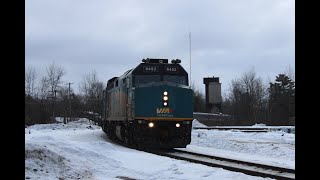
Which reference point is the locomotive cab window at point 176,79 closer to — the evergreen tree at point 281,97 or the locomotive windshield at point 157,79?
the locomotive windshield at point 157,79

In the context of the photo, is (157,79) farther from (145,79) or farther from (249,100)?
(249,100)

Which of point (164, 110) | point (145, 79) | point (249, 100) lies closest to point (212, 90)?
point (249, 100)

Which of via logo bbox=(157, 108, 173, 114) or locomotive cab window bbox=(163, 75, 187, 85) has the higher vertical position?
locomotive cab window bbox=(163, 75, 187, 85)

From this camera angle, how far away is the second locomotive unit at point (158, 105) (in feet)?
64.1

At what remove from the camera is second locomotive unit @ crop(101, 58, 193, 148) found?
64.1ft

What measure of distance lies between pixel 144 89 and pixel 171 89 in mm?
1287

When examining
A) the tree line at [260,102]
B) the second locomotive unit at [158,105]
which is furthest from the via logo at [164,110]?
the tree line at [260,102]

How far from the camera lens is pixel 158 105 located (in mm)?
19828

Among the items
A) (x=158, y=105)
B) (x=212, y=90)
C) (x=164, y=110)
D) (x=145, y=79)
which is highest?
(x=212, y=90)

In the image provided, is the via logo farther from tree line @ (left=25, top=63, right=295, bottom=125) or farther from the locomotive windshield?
tree line @ (left=25, top=63, right=295, bottom=125)

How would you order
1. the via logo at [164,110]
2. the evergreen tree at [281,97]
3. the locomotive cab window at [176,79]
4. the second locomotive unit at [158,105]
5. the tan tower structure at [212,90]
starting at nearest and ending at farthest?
the second locomotive unit at [158,105], the via logo at [164,110], the locomotive cab window at [176,79], the evergreen tree at [281,97], the tan tower structure at [212,90]

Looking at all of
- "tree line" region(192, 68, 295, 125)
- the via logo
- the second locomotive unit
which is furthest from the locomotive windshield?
"tree line" region(192, 68, 295, 125)
